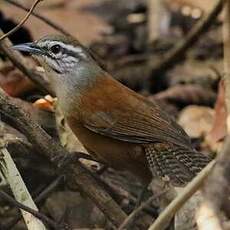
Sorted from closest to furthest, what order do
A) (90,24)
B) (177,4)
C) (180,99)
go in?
(180,99), (90,24), (177,4)

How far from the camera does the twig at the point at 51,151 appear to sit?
14.2ft

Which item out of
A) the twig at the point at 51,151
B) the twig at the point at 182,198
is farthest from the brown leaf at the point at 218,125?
the twig at the point at 182,198

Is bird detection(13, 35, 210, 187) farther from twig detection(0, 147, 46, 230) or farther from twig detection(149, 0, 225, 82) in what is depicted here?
twig detection(149, 0, 225, 82)

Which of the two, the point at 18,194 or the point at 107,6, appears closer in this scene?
the point at 18,194

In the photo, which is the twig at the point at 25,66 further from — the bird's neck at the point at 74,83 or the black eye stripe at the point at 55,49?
the black eye stripe at the point at 55,49

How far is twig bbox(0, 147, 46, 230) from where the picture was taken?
392 cm

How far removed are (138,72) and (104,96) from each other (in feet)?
8.65

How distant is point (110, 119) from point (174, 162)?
542 millimetres

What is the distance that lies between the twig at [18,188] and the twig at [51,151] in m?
0.17

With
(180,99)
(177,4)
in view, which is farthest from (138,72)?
(177,4)

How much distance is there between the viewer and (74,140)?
17.3 feet

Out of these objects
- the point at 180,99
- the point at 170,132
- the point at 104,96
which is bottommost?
the point at 180,99

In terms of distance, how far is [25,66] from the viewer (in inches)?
208

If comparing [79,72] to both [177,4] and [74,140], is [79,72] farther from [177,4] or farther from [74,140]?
[177,4]
